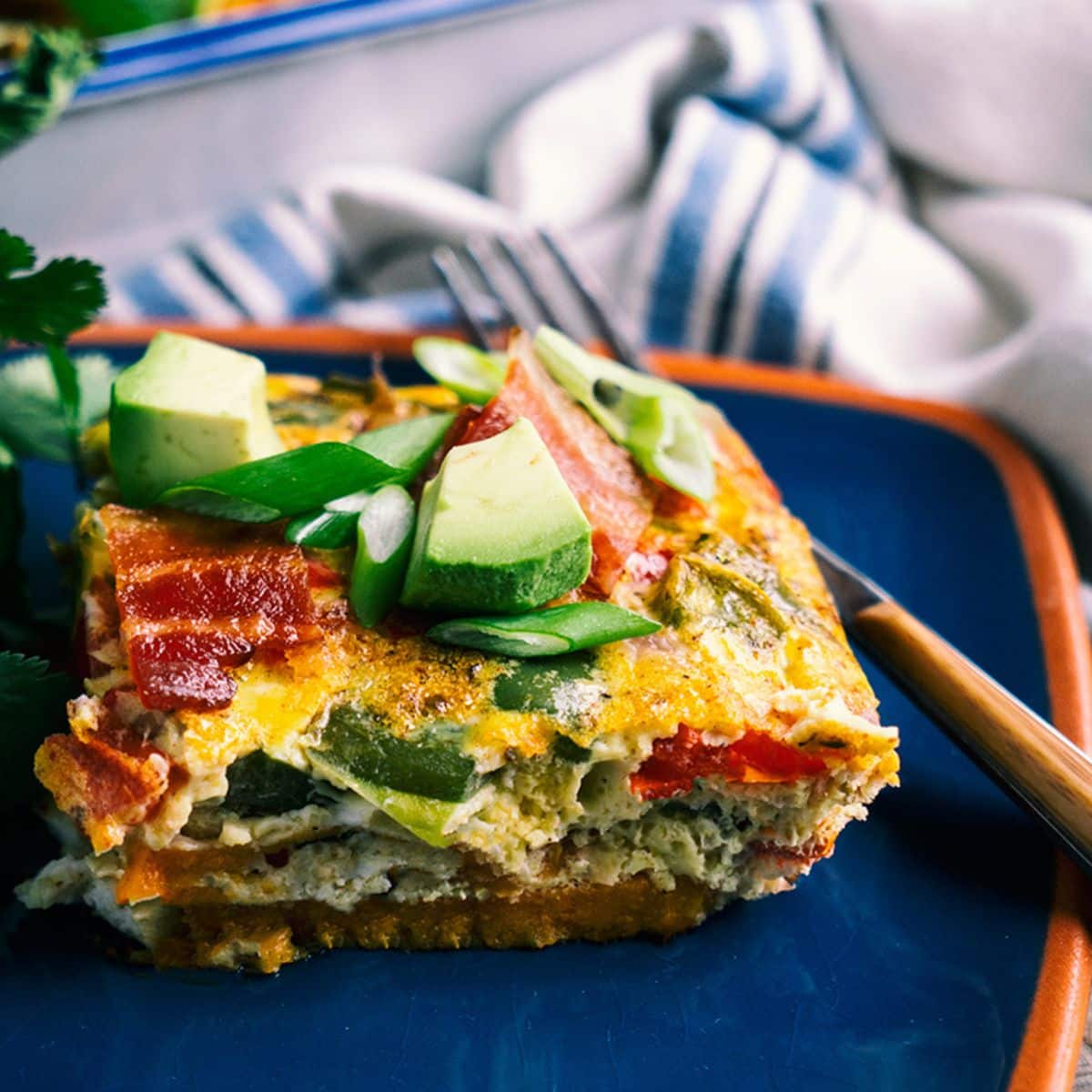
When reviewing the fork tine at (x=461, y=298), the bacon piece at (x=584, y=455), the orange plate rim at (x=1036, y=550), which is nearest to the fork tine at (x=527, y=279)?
the fork tine at (x=461, y=298)

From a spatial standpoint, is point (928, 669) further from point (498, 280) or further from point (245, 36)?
point (245, 36)

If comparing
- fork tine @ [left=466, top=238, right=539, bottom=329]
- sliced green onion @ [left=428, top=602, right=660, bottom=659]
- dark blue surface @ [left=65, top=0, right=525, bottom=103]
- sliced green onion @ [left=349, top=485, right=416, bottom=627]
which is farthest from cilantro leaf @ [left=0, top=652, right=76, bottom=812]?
dark blue surface @ [left=65, top=0, right=525, bottom=103]

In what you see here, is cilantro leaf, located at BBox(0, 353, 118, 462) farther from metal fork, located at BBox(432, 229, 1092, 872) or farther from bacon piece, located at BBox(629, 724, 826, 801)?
bacon piece, located at BBox(629, 724, 826, 801)

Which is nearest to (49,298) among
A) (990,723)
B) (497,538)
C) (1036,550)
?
(497,538)

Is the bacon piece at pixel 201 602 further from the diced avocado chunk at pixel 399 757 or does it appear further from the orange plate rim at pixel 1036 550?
the orange plate rim at pixel 1036 550

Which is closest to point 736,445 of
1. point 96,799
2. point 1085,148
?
point 96,799

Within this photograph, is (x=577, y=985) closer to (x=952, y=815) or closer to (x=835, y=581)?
(x=952, y=815)
